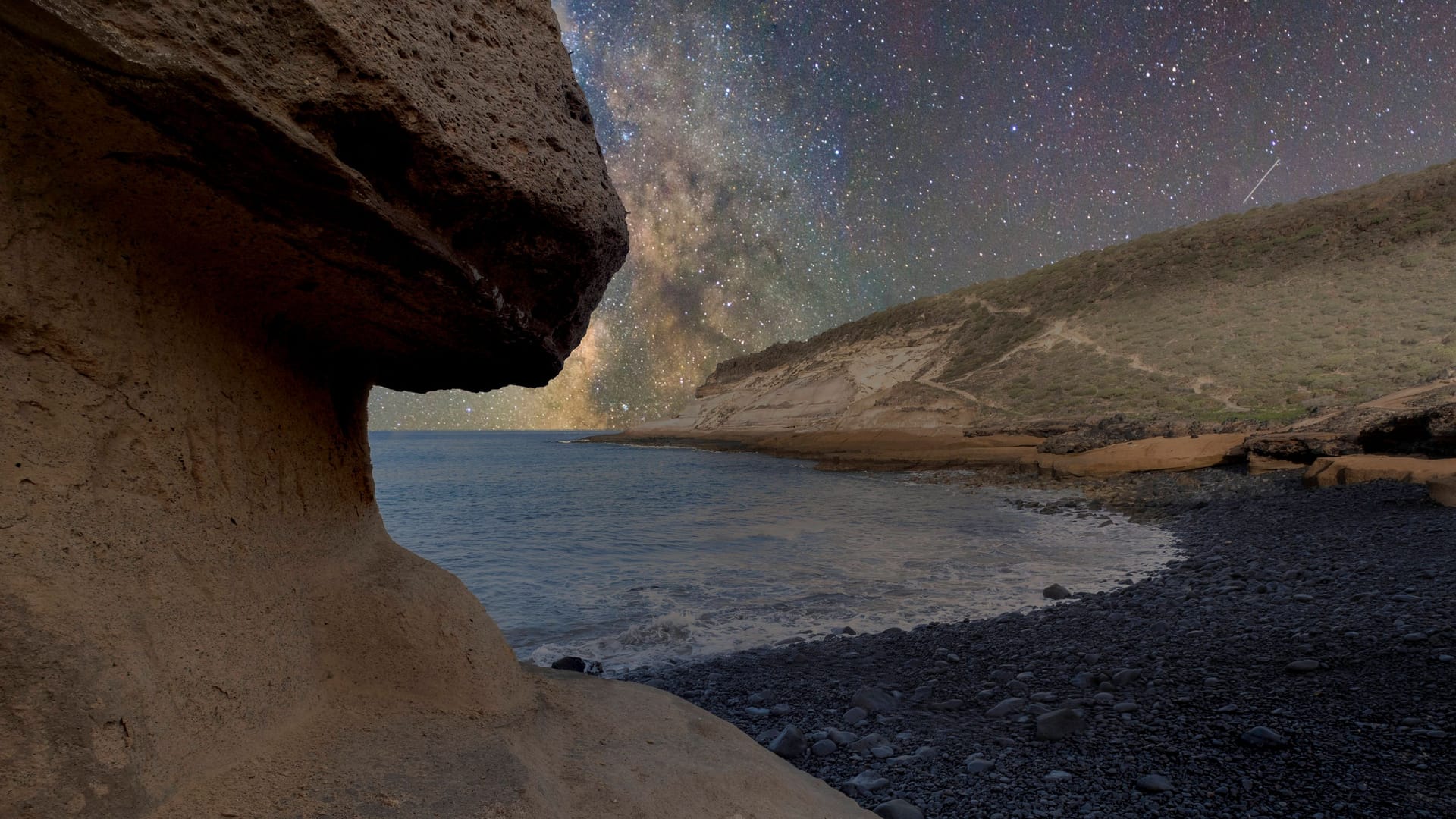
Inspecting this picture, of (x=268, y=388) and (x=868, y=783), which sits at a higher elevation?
(x=268, y=388)

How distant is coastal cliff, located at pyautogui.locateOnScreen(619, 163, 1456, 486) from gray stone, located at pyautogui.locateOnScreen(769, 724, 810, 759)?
11.4 m

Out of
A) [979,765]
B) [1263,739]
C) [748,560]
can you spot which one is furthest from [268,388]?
[748,560]

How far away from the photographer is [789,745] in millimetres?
3301

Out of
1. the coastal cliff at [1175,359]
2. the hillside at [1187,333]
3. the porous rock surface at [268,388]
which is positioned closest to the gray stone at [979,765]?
the porous rock surface at [268,388]

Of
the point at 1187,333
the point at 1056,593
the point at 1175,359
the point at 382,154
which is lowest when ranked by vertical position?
the point at 1056,593

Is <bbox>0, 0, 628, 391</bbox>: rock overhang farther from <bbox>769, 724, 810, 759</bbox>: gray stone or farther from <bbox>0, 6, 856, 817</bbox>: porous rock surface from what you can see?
<bbox>769, 724, 810, 759</bbox>: gray stone

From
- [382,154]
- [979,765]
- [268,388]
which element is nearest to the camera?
[382,154]

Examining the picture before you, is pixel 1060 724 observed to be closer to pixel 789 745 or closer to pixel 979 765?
pixel 979 765

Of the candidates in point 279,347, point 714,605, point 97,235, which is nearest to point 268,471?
point 279,347

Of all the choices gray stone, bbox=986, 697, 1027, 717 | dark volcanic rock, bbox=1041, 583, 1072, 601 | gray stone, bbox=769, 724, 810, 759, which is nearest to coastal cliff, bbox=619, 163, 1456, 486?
dark volcanic rock, bbox=1041, 583, 1072, 601

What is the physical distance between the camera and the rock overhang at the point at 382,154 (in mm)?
1450

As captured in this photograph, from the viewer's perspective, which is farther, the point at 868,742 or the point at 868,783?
the point at 868,742

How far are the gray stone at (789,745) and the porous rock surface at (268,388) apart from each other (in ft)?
2.31

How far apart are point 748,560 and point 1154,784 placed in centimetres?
695
